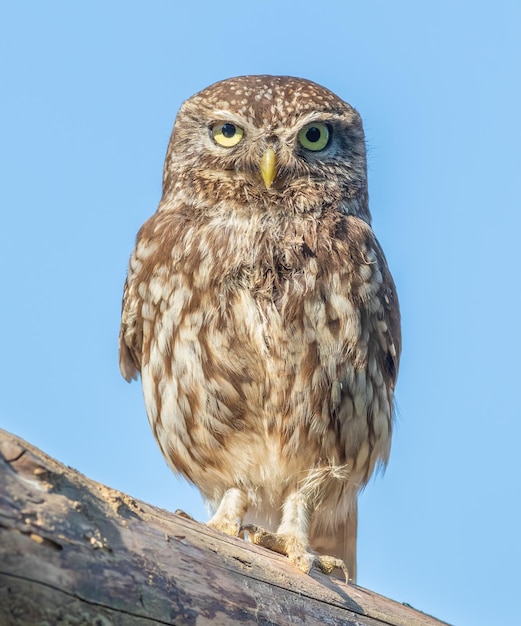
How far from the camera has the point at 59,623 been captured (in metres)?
2.48

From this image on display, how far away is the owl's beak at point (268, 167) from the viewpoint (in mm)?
4672

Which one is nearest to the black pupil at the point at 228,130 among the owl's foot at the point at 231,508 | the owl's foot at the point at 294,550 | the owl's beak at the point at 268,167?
the owl's beak at the point at 268,167

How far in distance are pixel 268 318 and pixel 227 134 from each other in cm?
115

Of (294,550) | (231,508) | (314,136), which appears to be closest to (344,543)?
(231,508)

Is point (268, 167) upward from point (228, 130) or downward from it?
downward

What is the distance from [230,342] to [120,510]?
1615 millimetres

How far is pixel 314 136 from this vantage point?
5.01 meters

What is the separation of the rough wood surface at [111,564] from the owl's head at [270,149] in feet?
6.59

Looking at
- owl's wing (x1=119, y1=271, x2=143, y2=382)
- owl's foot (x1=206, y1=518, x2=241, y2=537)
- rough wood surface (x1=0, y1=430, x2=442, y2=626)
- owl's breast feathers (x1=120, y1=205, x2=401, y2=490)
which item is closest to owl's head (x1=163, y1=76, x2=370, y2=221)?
owl's breast feathers (x1=120, y1=205, x2=401, y2=490)

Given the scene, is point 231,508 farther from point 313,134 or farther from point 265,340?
point 313,134

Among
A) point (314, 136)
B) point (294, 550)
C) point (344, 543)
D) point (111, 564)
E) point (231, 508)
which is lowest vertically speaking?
point (111, 564)

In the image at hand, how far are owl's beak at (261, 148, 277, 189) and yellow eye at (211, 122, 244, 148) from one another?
0.77 feet

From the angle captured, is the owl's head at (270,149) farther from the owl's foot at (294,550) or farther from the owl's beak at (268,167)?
the owl's foot at (294,550)

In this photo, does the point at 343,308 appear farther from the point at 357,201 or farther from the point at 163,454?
the point at 163,454
